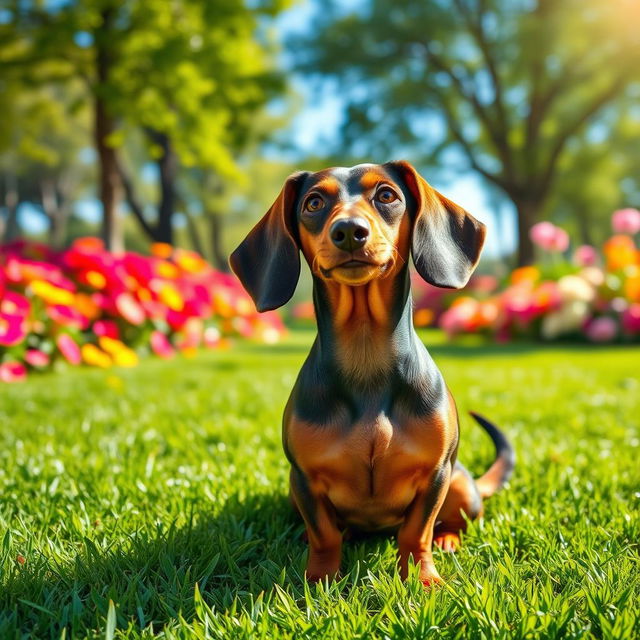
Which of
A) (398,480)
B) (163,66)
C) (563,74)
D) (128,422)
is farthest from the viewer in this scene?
(563,74)

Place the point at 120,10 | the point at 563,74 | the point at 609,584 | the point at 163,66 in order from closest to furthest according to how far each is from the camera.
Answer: the point at 609,584, the point at 163,66, the point at 120,10, the point at 563,74

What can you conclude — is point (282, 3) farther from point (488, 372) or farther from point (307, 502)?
point (307, 502)

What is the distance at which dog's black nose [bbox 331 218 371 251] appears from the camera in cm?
168

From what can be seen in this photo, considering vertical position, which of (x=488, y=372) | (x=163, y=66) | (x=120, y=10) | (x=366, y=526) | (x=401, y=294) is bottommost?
(x=488, y=372)

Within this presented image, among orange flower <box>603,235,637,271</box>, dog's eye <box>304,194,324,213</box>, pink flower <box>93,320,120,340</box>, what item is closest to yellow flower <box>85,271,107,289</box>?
pink flower <box>93,320,120,340</box>

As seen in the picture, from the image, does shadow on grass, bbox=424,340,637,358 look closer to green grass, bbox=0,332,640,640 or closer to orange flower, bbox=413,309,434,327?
green grass, bbox=0,332,640,640

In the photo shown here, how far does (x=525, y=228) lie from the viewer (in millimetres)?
17984

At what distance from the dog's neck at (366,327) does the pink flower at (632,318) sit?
7886 millimetres

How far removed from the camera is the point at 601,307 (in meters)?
9.29

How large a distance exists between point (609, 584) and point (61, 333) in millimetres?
5663

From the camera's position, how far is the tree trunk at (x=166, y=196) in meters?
15.1

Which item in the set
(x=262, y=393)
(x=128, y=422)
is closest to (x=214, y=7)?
(x=262, y=393)

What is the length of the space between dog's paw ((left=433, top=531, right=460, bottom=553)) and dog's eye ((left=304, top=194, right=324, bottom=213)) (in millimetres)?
1229

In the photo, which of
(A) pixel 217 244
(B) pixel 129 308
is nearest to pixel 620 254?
(B) pixel 129 308
